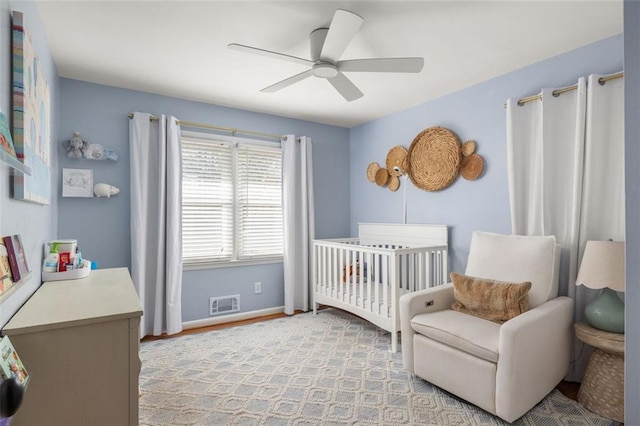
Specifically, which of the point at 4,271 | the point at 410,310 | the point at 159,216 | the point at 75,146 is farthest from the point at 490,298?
the point at 75,146

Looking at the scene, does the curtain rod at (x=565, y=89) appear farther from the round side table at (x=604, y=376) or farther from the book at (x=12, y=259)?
the book at (x=12, y=259)

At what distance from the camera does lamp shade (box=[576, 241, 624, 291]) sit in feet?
6.09

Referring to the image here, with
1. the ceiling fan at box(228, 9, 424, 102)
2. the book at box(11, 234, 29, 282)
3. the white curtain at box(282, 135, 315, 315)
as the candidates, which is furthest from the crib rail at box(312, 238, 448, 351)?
the book at box(11, 234, 29, 282)

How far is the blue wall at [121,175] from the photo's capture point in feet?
9.44

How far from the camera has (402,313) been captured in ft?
7.66

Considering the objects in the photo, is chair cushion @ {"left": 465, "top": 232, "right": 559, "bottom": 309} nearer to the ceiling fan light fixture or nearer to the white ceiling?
the white ceiling

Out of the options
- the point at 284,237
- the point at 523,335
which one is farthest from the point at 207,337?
the point at 523,335

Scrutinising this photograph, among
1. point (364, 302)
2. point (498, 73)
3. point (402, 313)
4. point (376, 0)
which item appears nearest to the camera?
point (376, 0)

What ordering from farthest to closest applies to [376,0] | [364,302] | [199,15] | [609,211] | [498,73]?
[364,302] < [498,73] < [609,211] < [199,15] < [376,0]

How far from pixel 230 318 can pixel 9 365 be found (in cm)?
280

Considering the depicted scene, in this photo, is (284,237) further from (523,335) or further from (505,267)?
(523,335)

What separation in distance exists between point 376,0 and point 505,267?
6.25 ft

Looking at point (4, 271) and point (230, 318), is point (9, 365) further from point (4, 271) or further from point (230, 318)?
point (230, 318)

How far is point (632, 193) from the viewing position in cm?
107
